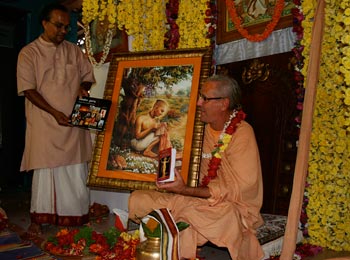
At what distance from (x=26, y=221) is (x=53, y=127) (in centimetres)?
133

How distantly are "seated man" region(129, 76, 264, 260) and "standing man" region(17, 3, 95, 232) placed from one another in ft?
4.44

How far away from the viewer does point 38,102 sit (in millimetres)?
3834

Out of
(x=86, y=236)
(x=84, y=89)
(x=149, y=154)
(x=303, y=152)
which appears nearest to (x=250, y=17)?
(x=149, y=154)

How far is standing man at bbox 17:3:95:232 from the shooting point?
3.92 meters

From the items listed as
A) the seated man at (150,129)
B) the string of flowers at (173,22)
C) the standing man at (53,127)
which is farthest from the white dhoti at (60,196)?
the string of flowers at (173,22)

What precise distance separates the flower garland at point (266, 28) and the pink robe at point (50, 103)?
178 centimetres

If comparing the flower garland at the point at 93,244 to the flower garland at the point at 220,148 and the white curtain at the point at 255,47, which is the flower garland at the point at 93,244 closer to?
the flower garland at the point at 220,148

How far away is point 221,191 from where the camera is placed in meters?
2.73

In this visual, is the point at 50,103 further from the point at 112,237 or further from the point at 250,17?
the point at 250,17

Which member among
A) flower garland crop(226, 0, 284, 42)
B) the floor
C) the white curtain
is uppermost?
flower garland crop(226, 0, 284, 42)

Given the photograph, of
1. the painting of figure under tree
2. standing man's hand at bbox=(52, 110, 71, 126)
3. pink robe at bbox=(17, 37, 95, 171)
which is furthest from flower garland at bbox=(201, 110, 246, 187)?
pink robe at bbox=(17, 37, 95, 171)

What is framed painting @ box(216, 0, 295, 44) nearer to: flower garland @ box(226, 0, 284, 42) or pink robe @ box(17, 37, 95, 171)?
flower garland @ box(226, 0, 284, 42)

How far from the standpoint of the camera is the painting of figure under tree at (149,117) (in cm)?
318

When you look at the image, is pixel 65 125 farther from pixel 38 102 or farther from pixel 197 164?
pixel 197 164
